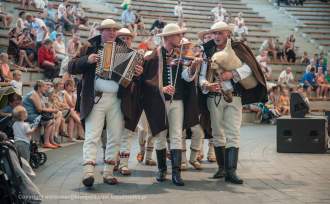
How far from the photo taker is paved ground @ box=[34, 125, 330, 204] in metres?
6.19

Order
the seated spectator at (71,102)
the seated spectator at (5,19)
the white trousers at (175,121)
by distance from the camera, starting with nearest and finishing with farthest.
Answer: the white trousers at (175,121), the seated spectator at (71,102), the seated spectator at (5,19)

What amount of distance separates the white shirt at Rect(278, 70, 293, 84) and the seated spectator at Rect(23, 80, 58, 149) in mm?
12282

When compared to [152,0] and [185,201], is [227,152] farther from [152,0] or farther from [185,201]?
[152,0]

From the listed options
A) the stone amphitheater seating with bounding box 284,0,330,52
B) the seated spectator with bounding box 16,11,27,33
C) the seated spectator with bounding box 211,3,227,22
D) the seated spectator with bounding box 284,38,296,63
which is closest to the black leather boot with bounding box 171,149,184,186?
the seated spectator with bounding box 16,11,27,33

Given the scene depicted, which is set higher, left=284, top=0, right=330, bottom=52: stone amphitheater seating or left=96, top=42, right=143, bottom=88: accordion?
left=284, top=0, right=330, bottom=52: stone amphitheater seating

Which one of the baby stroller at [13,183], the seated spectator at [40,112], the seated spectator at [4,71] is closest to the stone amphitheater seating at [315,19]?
the seated spectator at [4,71]

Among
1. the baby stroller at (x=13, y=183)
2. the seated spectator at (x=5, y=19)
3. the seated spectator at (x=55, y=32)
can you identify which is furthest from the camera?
the seated spectator at (x=55, y=32)

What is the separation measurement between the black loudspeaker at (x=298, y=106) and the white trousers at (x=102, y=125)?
455 centimetres

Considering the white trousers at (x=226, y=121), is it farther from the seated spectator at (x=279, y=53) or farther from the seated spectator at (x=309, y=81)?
the seated spectator at (x=279, y=53)

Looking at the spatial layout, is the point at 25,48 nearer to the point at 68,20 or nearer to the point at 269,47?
the point at 68,20

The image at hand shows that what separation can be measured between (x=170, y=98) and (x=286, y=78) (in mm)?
15451

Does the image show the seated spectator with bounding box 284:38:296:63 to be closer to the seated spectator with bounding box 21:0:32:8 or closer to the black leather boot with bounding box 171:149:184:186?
the seated spectator with bounding box 21:0:32:8

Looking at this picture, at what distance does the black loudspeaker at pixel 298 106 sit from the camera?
10.6 metres

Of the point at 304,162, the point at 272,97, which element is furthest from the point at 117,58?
the point at 272,97
